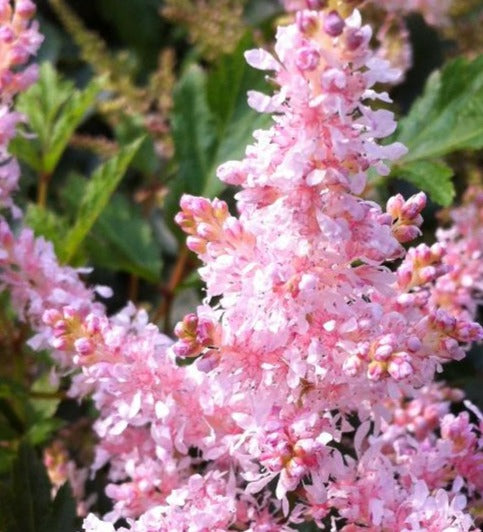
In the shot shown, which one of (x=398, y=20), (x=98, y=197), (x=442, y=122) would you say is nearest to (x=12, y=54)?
(x=98, y=197)

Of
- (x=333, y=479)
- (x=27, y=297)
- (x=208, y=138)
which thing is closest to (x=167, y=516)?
(x=333, y=479)

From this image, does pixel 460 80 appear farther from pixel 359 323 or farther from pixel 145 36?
pixel 145 36

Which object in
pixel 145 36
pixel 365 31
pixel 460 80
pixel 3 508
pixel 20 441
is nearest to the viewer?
pixel 365 31

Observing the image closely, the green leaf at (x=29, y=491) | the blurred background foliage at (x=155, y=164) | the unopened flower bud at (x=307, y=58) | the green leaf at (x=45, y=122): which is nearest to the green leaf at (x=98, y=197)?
the blurred background foliage at (x=155, y=164)

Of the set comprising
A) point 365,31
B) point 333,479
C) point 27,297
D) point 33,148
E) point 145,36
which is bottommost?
point 145,36

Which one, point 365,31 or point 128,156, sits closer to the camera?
point 365,31

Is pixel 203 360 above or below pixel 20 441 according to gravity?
above

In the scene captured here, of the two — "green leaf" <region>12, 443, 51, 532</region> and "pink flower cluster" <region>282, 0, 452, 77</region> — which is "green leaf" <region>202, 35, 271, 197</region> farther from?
"green leaf" <region>12, 443, 51, 532</region>

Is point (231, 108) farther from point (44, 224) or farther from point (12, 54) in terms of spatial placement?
point (12, 54)
